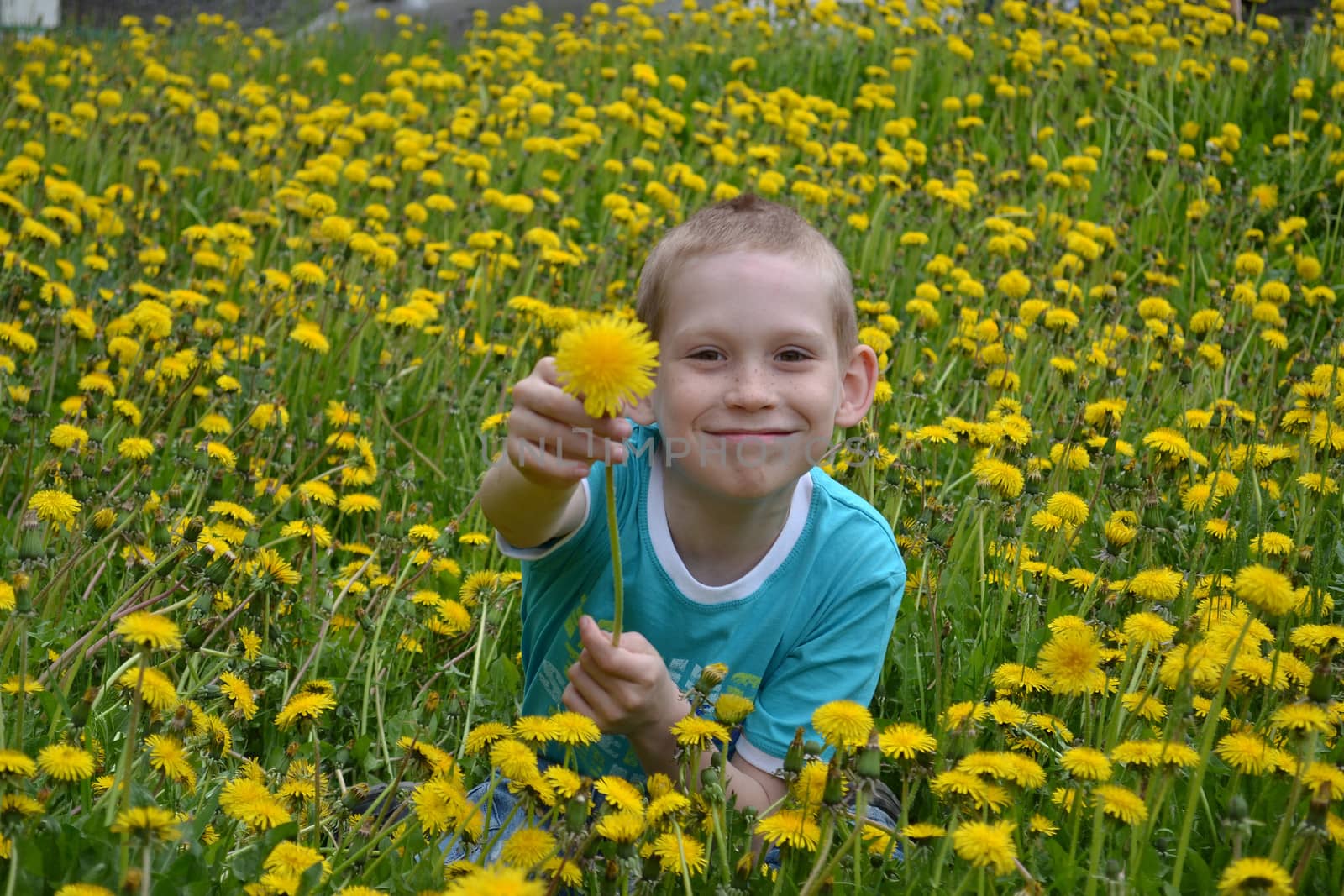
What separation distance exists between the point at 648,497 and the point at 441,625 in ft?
1.66

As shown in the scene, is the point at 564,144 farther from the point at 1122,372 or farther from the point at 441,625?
the point at 441,625

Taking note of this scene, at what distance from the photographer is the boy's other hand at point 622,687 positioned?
1.64m

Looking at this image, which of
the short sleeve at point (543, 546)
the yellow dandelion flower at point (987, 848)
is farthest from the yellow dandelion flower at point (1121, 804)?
the short sleeve at point (543, 546)

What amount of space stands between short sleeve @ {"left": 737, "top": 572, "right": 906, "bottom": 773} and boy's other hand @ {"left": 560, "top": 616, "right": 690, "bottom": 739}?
246 millimetres

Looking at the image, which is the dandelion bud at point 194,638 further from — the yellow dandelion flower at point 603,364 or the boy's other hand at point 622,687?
the yellow dandelion flower at point 603,364

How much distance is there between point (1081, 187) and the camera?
472 cm

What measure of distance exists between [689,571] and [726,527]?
0.29ft

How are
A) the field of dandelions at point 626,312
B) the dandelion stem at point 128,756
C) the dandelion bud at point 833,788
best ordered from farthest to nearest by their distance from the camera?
1. the field of dandelions at point 626,312
2. the dandelion bud at point 833,788
3. the dandelion stem at point 128,756

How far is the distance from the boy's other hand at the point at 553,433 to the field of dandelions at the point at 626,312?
0.97 feet

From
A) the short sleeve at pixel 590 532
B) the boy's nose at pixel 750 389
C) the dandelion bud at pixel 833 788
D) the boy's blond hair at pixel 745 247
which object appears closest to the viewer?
the dandelion bud at pixel 833 788

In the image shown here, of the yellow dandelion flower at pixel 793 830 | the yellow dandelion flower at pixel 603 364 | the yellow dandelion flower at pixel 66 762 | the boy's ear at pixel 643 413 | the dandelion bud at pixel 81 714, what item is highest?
the yellow dandelion flower at pixel 603 364

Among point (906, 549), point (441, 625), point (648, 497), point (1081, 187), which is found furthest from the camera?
point (1081, 187)

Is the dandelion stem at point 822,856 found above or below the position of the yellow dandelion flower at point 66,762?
above

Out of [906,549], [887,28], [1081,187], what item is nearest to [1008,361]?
[906,549]
